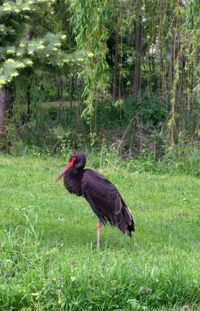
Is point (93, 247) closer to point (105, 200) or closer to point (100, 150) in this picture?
point (105, 200)

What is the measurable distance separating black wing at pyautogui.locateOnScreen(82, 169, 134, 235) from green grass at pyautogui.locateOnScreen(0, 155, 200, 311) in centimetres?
33

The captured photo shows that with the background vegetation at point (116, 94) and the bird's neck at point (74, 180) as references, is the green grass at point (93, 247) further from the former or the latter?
the background vegetation at point (116, 94)

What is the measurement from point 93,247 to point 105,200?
22.2 inches

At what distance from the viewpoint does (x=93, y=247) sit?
8430 mm

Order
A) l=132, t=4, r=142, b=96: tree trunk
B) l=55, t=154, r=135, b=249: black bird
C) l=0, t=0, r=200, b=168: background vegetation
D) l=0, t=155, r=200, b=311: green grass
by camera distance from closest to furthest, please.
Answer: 1. l=0, t=155, r=200, b=311: green grass
2. l=55, t=154, r=135, b=249: black bird
3. l=0, t=0, r=200, b=168: background vegetation
4. l=132, t=4, r=142, b=96: tree trunk

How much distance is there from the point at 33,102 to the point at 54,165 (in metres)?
3.25

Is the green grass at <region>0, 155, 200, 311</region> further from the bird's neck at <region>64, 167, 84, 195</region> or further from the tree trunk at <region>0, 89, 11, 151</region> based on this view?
the tree trunk at <region>0, 89, 11, 151</region>

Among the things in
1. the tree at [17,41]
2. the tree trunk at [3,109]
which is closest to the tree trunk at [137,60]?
the tree trunk at [3,109]

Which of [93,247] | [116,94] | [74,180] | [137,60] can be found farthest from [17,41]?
[116,94]

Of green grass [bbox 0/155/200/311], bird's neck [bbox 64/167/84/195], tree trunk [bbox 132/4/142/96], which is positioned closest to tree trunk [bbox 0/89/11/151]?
green grass [bbox 0/155/200/311]

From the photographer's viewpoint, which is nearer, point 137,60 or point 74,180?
point 74,180

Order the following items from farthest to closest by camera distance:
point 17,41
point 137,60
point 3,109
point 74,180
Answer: point 137,60, point 3,109, point 17,41, point 74,180

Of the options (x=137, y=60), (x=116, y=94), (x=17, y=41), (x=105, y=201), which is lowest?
(x=105, y=201)

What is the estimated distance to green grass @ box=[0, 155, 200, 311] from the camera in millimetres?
5910
